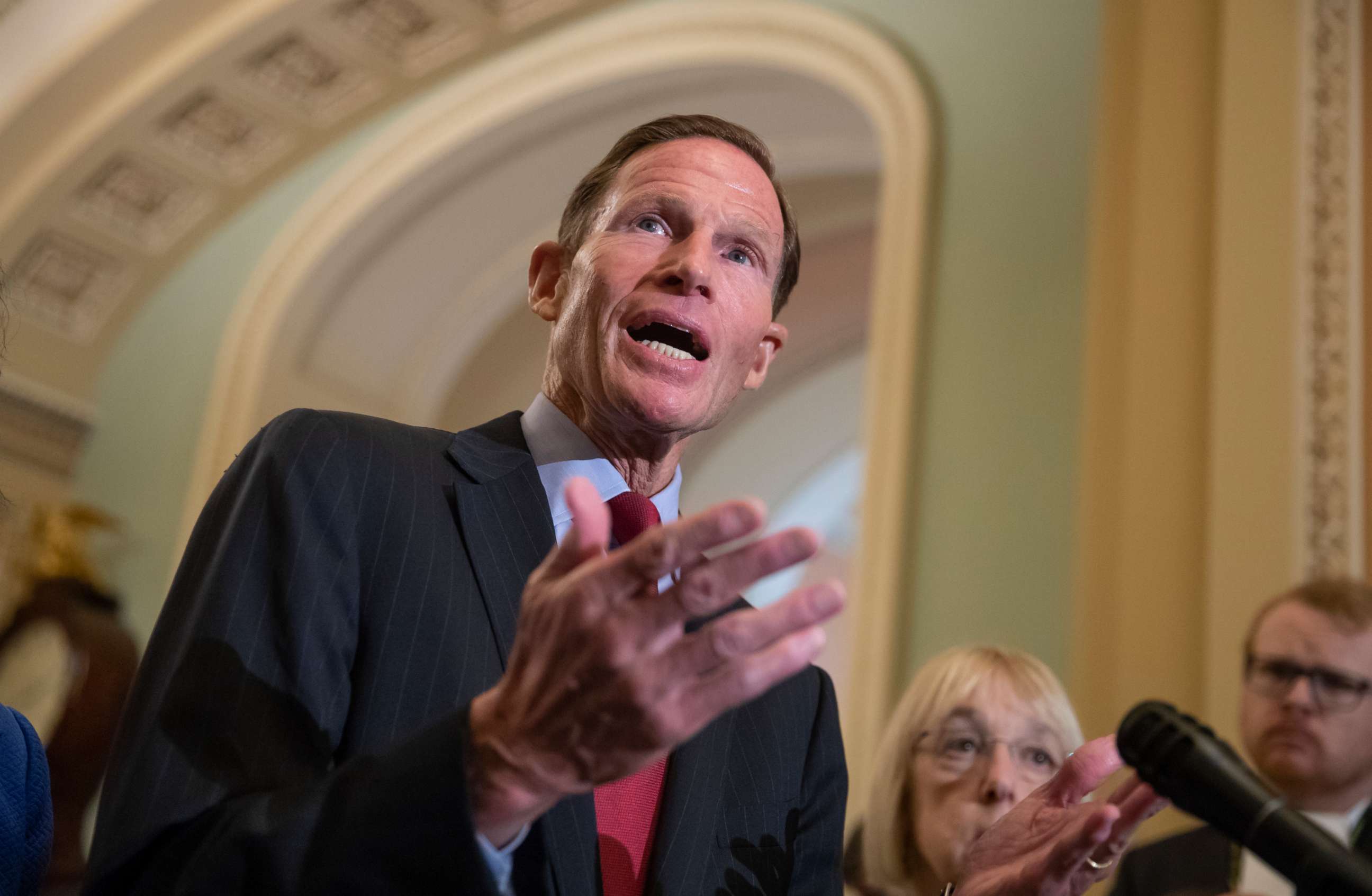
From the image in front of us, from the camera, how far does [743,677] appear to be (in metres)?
0.87

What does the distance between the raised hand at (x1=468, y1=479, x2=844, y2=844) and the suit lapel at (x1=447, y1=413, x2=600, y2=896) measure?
0.78 ft

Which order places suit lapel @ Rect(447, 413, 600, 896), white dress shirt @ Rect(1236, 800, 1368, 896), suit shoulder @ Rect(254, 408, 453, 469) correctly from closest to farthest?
suit lapel @ Rect(447, 413, 600, 896) < suit shoulder @ Rect(254, 408, 453, 469) < white dress shirt @ Rect(1236, 800, 1368, 896)

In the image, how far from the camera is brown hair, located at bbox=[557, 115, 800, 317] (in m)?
1.67

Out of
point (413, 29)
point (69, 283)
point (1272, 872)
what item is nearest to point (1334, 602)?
point (1272, 872)

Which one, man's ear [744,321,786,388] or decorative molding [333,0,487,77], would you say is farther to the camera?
decorative molding [333,0,487,77]

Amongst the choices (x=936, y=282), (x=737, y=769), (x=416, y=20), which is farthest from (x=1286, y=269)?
(x=416, y=20)

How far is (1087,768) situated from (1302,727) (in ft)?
5.20

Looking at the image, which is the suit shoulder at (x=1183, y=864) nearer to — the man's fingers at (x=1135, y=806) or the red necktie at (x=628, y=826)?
the man's fingers at (x=1135, y=806)

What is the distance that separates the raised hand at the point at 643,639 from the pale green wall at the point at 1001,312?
340 centimetres

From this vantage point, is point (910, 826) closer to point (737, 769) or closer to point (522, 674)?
point (737, 769)

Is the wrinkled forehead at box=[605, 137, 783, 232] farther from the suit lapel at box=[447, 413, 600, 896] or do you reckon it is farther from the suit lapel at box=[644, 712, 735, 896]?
the suit lapel at box=[644, 712, 735, 896]

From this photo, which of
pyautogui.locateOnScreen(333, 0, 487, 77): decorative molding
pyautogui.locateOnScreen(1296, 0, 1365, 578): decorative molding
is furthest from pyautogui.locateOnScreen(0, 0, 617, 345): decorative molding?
pyautogui.locateOnScreen(1296, 0, 1365, 578): decorative molding

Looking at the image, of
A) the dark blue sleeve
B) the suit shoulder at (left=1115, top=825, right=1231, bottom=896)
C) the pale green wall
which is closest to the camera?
the dark blue sleeve

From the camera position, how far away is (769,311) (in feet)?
5.37
